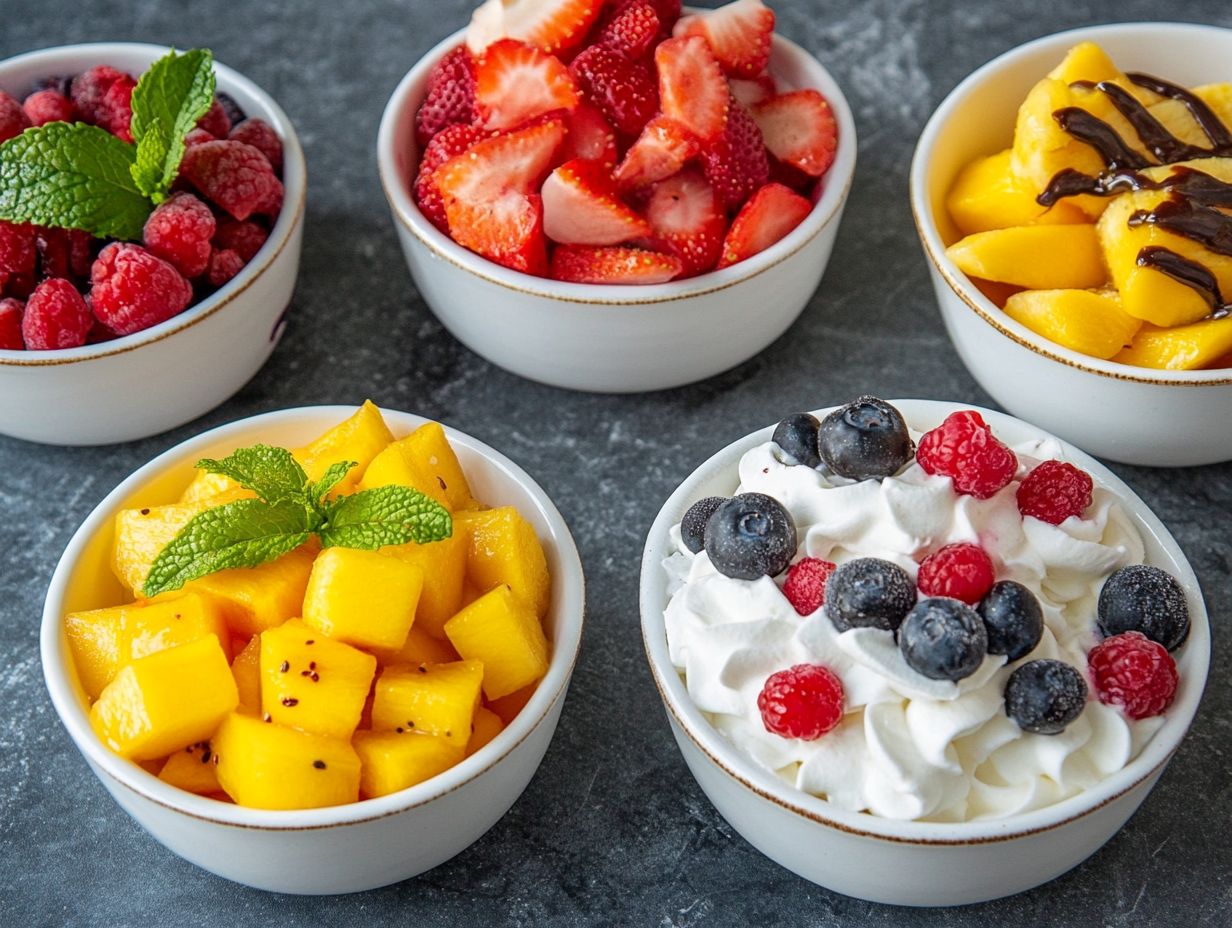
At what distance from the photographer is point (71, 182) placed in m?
1.85

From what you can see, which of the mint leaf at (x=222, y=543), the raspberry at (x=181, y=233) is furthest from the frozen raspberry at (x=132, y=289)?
the mint leaf at (x=222, y=543)

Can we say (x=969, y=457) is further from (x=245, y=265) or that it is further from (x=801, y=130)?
(x=245, y=265)

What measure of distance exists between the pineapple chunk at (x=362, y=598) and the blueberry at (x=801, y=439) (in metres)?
0.44

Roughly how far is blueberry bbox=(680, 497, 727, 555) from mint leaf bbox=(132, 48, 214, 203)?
32.5 inches

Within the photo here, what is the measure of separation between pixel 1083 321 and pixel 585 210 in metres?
0.65

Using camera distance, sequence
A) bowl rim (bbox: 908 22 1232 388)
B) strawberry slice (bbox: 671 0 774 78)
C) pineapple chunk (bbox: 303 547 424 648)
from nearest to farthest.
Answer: pineapple chunk (bbox: 303 547 424 648) → bowl rim (bbox: 908 22 1232 388) → strawberry slice (bbox: 671 0 774 78)

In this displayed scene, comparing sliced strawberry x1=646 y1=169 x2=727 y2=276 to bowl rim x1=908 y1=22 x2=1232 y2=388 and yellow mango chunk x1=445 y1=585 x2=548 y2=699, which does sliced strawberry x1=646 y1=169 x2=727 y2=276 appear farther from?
yellow mango chunk x1=445 y1=585 x2=548 y2=699

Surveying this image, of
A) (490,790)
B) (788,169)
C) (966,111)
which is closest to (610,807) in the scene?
(490,790)

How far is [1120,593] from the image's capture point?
1506 mm

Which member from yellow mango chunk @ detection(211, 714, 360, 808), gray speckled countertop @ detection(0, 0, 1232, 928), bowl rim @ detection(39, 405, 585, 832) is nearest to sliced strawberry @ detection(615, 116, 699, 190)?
gray speckled countertop @ detection(0, 0, 1232, 928)

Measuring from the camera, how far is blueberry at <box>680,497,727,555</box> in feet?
5.30

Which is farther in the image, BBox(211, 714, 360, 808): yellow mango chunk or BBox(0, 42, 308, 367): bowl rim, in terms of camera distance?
BBox(0, 42, 308, 367): bowl rim

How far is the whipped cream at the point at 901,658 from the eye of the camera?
4.66 ft

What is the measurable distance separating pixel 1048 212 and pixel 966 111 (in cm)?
25
